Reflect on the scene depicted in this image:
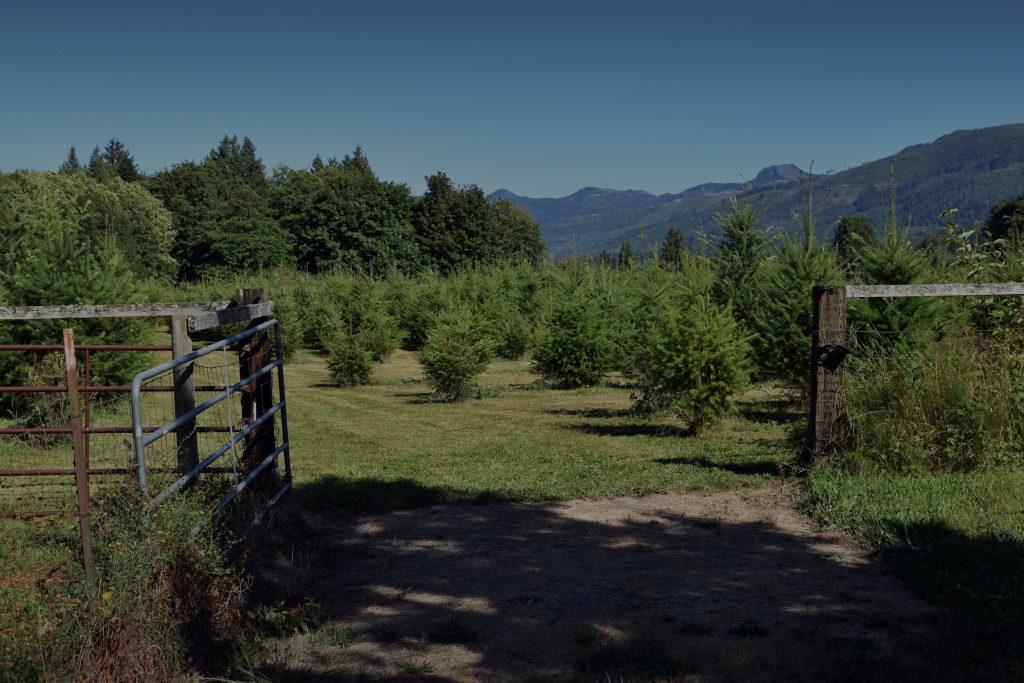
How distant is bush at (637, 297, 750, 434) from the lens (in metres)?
11.8

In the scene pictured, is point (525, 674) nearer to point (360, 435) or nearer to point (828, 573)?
point (828, 573)

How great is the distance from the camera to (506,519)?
25.5 ft

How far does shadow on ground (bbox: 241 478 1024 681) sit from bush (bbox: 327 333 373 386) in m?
13.2

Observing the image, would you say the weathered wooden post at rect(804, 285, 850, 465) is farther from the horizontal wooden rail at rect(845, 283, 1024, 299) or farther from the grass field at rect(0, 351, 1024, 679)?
the grass field at rect(0, 351, 1024, 679)

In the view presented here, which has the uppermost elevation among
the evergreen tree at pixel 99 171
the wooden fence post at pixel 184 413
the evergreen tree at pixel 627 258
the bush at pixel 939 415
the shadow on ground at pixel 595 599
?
the evergreen tree at pixel 99 171

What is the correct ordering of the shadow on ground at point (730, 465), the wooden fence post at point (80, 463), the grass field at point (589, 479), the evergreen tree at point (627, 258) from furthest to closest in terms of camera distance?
the evergreen tree at point (627, 258) < the shadow on ground at point (730, 465) < the grass field at point (589, 479) < the wooden fence post at point (80, 463)

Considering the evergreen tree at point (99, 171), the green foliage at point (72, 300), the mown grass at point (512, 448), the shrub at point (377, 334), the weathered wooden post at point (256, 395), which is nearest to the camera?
the weathered wooden post at point (256, 395)

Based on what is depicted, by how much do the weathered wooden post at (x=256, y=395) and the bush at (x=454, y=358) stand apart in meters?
10.4

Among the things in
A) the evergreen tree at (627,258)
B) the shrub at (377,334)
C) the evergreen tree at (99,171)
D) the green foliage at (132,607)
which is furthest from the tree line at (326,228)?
the green foliage at (132,607)

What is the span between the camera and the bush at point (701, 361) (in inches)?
464

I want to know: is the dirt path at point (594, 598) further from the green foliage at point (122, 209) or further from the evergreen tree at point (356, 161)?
the evergreen tree at point (356, 161)

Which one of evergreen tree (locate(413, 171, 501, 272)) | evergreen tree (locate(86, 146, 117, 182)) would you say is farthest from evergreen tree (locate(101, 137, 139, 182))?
evergreen tree (locate(413, 171, 501, 272))

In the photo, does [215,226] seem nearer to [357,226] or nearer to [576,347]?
[357,226]

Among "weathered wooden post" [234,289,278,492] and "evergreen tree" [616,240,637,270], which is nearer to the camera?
"weathered wooden post" [234,289,278,492]
